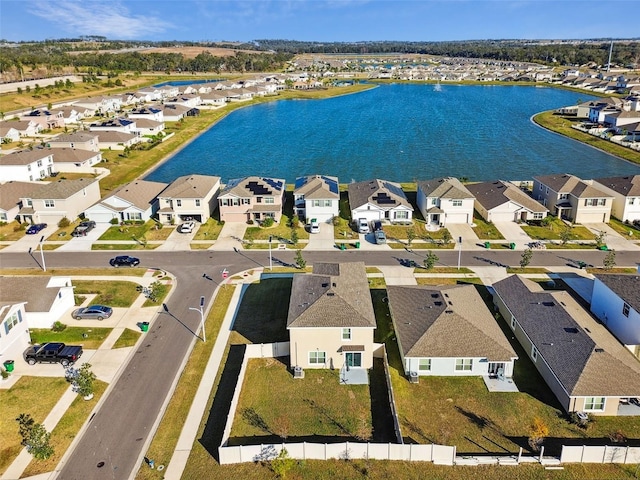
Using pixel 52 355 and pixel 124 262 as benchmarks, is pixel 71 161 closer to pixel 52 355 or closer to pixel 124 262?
pixel 124 262

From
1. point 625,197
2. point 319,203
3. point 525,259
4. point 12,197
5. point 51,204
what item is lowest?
point 525,259

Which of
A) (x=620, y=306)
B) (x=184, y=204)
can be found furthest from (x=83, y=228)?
(x=620, y=306)

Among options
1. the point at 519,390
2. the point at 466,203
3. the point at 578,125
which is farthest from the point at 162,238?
the point at 578,125

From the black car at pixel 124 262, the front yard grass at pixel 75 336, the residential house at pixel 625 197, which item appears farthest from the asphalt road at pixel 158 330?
the residential house at pixel 625 197

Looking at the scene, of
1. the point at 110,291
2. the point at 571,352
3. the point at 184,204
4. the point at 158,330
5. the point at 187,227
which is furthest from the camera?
the point at 184,204

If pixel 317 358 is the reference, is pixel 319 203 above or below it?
above

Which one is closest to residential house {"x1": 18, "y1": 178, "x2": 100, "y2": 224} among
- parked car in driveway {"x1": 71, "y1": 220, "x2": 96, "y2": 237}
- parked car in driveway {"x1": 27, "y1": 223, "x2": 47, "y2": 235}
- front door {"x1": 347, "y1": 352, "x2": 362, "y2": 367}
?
parked car in driveway {"x1": 27, "y1": 223, "x2": 47, "y2": 235}

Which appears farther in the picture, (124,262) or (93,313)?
(124,262)
